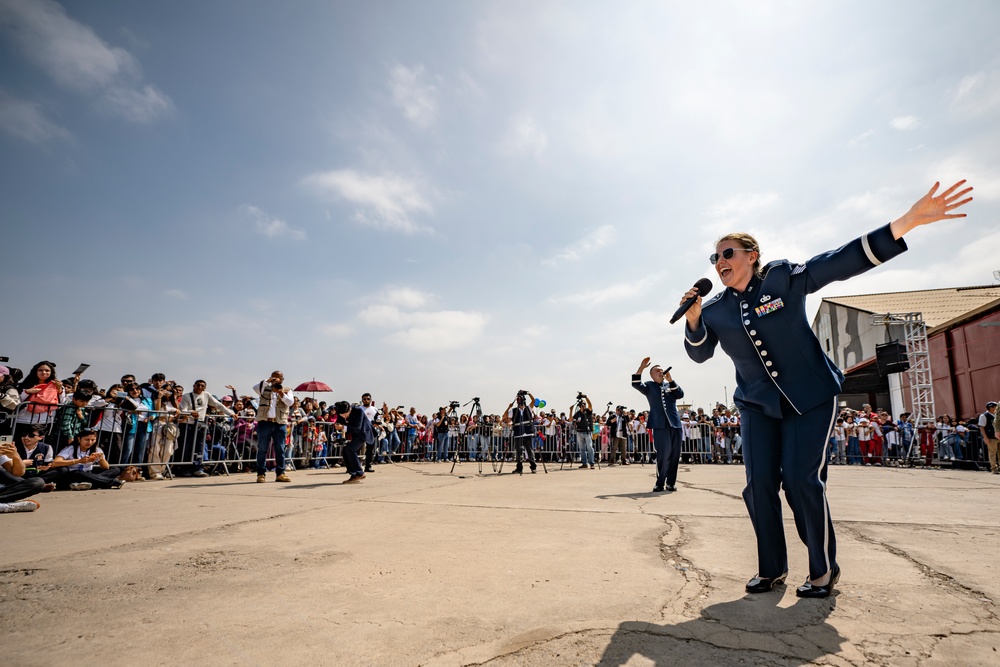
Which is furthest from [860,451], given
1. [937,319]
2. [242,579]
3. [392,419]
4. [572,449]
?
[242,579]

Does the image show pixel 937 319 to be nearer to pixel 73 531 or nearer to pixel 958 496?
pixel 958 496

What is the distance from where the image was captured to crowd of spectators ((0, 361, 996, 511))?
24.9 ft

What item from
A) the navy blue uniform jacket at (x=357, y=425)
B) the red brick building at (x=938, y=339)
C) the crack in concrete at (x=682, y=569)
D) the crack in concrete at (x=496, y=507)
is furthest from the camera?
the red brick building at (x=938, y=339)

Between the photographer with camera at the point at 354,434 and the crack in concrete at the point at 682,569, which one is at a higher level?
the photographer with camera at the point at 354,434

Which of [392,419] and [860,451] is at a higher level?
[392,419]

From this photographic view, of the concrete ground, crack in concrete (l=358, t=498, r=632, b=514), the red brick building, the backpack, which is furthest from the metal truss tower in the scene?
the backpack

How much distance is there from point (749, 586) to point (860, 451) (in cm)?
Answer: 2031

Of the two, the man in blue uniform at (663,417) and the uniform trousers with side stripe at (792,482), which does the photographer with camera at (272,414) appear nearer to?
the man in blue uniform at (663,417)

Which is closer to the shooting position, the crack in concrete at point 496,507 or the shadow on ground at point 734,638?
the shadow on ground at point 734,638

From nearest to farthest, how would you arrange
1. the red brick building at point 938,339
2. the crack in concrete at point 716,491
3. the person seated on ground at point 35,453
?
the crack in concrete at point 716,491, the person seated on ground at point 35,453, the red brick building at point 938,339

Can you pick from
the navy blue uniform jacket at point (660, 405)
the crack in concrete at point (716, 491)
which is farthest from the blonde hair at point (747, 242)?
the navy blue uniform jacket at point (660, 405)

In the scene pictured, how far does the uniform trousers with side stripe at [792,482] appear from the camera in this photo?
2.62m

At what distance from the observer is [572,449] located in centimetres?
1931

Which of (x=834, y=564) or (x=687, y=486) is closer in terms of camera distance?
(x=834, y=564)
